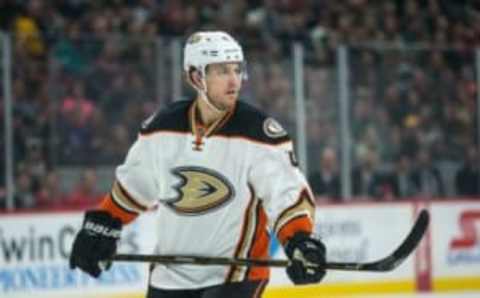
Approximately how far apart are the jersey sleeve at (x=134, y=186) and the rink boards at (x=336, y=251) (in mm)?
4268

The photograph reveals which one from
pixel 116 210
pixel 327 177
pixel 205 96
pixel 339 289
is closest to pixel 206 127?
pixel 205 96

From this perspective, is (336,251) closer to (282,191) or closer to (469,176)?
(469,176)

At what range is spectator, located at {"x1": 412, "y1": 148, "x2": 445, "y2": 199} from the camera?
409 inches

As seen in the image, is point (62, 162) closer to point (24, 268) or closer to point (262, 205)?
point (24, 268)

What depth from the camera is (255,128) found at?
4164mm

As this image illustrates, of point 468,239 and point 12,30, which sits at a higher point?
point 12,30

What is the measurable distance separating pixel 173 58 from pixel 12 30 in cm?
153

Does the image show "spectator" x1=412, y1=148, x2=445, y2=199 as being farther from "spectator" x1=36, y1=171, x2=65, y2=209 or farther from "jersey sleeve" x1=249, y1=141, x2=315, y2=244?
"jersey sleeve" x1=249, y1=141, x2=315, y2=244

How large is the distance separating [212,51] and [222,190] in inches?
17.8

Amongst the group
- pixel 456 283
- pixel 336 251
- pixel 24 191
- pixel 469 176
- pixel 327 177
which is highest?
pixel 24 191

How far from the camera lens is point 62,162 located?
9047 millimetres

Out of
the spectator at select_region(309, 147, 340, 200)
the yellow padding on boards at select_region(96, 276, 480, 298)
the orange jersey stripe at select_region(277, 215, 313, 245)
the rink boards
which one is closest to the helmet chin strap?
the orange jersey stripe at select_region(277, 215, 313, 245)

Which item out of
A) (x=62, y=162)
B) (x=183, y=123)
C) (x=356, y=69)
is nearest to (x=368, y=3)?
(x=356, y=69)

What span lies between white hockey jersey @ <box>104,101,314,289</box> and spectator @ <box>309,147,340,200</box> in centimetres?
561
